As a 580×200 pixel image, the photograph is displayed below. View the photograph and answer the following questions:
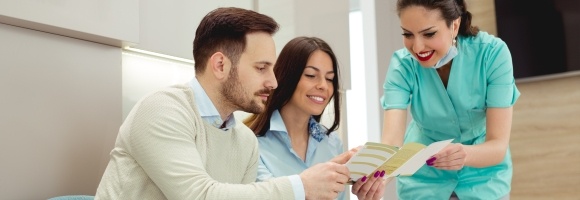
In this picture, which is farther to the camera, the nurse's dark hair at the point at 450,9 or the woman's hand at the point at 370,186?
the nurse's dark hair at the point at 450,9

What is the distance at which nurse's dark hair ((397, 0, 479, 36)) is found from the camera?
1815mm

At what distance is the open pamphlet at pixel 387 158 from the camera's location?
1.32m

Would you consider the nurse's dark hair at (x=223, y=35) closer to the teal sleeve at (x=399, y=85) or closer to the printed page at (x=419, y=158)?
the printed page at (x=419, y=158)

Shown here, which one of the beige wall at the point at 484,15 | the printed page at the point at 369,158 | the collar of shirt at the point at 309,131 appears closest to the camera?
the printed page at the point at 369,158

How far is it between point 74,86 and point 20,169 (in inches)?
10.9

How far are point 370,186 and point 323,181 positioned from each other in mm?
290

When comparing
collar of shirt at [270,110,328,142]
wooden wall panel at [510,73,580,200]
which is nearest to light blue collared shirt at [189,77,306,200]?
collar of shirt at [270,110,328,142]

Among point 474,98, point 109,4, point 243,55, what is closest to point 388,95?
point 474,98

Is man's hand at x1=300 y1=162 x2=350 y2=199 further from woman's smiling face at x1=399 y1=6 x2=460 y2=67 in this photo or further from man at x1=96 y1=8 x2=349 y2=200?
woman's smiling face at x1=399 y1=6 x2=460 y2=67

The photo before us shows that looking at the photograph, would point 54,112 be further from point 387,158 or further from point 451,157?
point 451,157

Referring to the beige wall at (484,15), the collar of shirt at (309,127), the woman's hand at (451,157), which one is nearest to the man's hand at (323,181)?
the woman's hand at (451,157)

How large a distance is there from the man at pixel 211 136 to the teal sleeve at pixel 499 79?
2.43 feet

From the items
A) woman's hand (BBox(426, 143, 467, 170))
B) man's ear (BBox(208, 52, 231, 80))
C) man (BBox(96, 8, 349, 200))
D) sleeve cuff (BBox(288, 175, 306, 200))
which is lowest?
woman's hand (BBox(426, 143, 467, 170))

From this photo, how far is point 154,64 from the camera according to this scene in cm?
201
